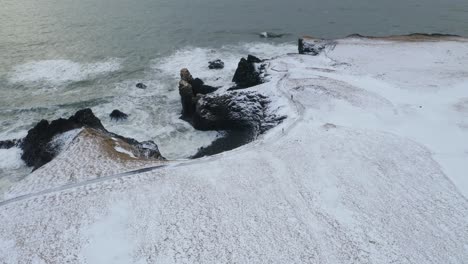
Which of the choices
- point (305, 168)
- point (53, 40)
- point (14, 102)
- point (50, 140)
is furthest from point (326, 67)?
point (53, 40)

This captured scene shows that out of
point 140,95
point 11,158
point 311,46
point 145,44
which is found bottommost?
point 11,158

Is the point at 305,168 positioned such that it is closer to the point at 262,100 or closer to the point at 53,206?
the point at 262,100

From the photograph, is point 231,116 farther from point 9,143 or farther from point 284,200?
point 9,143

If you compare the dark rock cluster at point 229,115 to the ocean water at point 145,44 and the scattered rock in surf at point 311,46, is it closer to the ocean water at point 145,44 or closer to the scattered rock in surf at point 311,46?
the ocean water at point 145,44

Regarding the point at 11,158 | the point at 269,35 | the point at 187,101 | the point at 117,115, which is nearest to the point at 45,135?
the point at 11,158

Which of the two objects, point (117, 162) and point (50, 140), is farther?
point (50, 140)

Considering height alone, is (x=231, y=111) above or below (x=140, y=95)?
above

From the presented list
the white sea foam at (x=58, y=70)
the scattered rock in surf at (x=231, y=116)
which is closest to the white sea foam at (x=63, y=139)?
the scattered rock in surf at (x=231, y=116)
